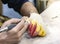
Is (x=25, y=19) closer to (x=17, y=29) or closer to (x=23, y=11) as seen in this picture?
(x=17, y=29)

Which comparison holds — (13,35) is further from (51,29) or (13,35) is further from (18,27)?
(51,29)

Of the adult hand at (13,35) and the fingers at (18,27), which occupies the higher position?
the fingers at (18,27)

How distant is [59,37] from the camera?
2.32ft

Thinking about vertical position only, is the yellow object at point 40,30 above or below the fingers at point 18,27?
below

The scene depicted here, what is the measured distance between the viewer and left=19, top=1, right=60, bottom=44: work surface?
27.8 inches

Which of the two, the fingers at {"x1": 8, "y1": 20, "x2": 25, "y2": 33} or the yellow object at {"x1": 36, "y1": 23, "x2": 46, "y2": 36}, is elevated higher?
the fingers at {"x1": 8, "y1": 20, "x2": 25, "y2": 33}

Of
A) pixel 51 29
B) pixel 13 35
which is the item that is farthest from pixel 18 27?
pixel 51 29

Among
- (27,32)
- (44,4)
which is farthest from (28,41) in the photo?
(44,4)

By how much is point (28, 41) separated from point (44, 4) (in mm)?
593

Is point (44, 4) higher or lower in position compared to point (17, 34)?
higher

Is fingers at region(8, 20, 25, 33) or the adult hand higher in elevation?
fingers at region(8, 20, 25, 33)

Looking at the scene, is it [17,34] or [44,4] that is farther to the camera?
[44,4]

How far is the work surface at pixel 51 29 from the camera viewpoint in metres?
0.70

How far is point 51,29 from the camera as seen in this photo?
783 millimetres
